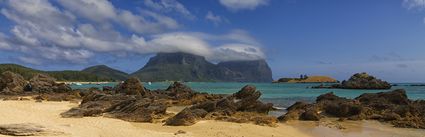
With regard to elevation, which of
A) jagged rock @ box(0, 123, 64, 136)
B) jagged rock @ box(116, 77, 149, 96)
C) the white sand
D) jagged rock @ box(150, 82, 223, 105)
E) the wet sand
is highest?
jagged rock @ box(116, 77, 149, 96)

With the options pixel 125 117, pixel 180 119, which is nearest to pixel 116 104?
pixel 125 117

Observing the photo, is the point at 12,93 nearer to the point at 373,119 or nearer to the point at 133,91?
the point at 133,91

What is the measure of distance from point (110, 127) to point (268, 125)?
30.4ft

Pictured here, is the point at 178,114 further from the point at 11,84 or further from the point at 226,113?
the point at 11,84

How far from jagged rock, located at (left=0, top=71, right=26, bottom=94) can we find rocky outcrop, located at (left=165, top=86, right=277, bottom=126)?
34148 mm

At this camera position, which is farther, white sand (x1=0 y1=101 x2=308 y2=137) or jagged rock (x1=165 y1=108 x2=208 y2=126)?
jagged rock (x1=165 y1=108 x2=208 y2=126)

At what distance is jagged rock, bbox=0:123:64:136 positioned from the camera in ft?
52.1

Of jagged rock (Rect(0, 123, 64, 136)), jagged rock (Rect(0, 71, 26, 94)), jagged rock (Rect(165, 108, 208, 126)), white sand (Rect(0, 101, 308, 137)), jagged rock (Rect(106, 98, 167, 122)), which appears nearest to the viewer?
jagged rock (Rect(0, 123, 64, 136))

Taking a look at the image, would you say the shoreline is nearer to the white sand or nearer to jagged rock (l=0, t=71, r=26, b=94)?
the white sand

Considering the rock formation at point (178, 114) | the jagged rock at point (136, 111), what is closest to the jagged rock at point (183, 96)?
the rock formation at point (178, 114)

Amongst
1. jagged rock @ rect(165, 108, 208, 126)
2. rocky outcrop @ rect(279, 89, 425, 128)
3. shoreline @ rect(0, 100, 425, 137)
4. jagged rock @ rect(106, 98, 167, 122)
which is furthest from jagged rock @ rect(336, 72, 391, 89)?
jagged rock @ rect(165, 108, 208, 126)

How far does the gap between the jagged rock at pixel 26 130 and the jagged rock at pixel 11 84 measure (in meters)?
41.6

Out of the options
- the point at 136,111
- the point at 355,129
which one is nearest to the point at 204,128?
the point at 136,111

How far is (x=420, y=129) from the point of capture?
26641 millimetres
